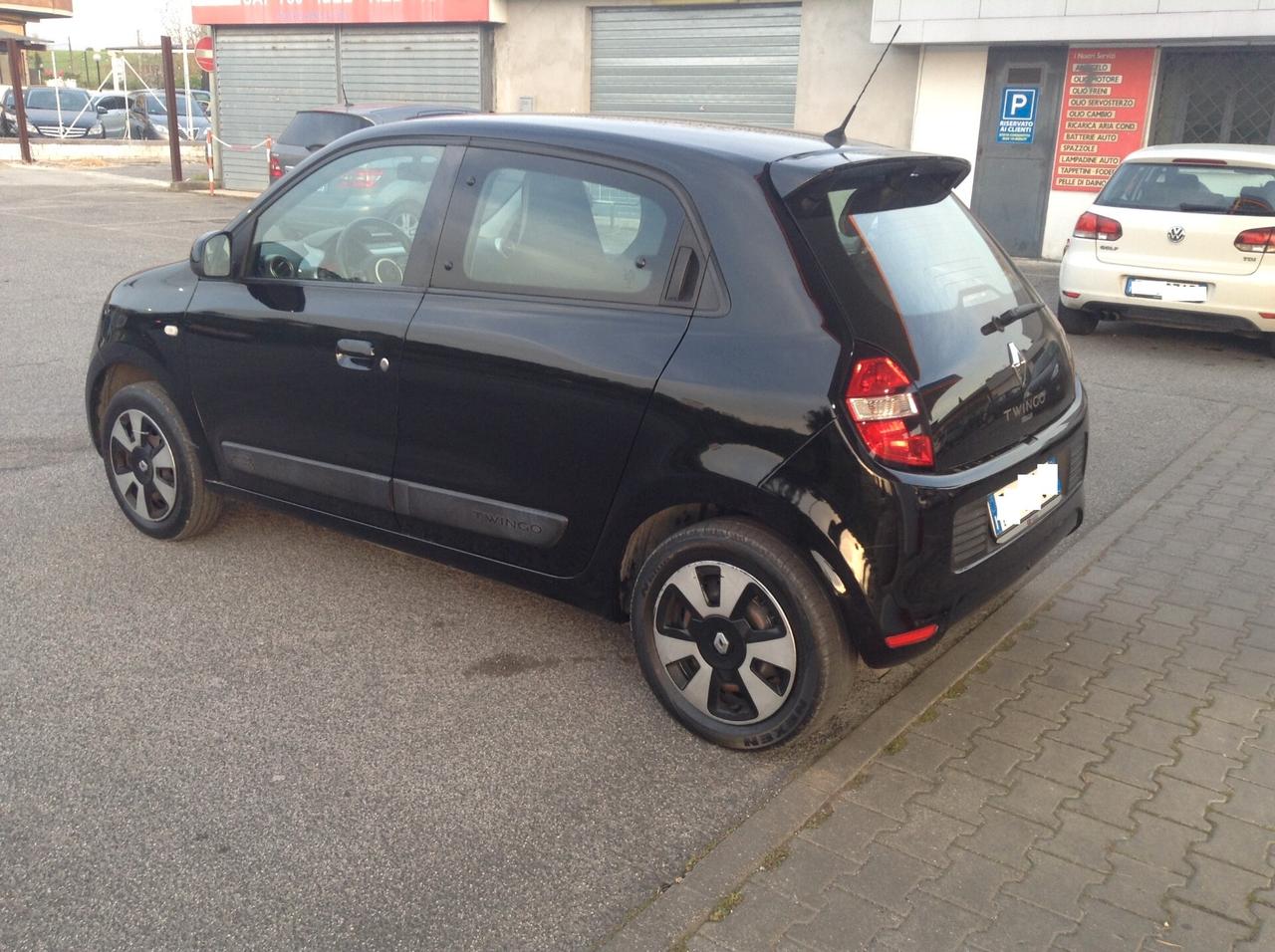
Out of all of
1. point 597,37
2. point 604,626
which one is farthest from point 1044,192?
point 604,626

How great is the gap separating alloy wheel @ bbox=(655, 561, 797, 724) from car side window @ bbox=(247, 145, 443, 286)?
4.81ft

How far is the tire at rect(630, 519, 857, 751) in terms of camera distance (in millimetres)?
3238

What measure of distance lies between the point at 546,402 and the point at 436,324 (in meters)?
0.50

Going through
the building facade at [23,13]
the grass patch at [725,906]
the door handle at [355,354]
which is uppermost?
the building facade at [23,13]

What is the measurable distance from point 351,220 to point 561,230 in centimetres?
95

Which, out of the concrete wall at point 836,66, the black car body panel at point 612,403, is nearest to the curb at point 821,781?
the black car body panel at point 612,403

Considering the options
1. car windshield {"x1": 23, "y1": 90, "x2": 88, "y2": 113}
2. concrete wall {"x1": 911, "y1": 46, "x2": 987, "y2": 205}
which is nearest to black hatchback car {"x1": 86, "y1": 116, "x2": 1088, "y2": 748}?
concrete wall {"x1": 911, "y1": 46, "x2": 987, "y2": 205}

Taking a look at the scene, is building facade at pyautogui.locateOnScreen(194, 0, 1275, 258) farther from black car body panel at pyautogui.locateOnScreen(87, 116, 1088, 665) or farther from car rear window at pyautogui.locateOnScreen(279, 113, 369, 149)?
black car body panel at pyautogui.locateOnScreen(87, 116, 1088, 665)

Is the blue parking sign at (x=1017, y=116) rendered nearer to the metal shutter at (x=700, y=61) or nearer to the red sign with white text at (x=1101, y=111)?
the red sign with white text at (x=1101, y=111)

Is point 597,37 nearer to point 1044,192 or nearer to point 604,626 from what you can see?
point 1044,192

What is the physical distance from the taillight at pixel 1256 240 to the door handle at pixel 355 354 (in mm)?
7121

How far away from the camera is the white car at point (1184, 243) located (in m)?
8.64

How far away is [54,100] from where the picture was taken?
34094 millimetres

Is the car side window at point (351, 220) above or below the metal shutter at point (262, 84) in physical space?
below
